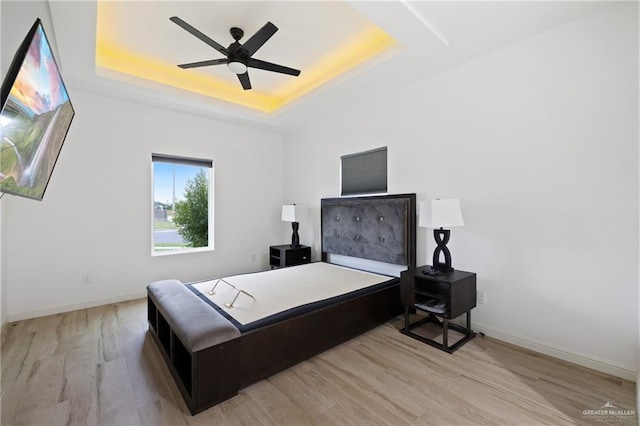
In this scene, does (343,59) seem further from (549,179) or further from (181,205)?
(181,205)

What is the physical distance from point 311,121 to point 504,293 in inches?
139

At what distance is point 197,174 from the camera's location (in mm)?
4438

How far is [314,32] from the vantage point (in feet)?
8.77

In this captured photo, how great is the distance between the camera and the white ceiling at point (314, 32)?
208cm

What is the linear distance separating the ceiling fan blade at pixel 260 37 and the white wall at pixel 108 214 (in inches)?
85.9

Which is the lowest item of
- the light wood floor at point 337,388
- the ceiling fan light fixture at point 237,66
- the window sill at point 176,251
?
the light wood floor at point 337,388

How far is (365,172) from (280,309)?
228 cm

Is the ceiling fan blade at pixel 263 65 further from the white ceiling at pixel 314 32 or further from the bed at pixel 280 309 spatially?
the bed at pixel 280 309

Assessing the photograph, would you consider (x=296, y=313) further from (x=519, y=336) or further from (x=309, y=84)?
(x=309, y=84)

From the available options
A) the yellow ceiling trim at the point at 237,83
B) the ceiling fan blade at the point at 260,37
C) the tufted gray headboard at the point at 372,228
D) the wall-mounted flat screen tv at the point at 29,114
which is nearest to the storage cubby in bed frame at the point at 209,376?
the wall-mounted flat screen tv at the point at 29,114

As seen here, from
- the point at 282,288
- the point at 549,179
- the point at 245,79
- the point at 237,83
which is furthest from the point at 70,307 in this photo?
the point at 549,179

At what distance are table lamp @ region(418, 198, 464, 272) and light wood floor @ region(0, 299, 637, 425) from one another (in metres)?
0.75

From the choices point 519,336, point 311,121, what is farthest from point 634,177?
point 311,121

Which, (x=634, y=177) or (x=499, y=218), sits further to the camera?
(x=499, y=218)
